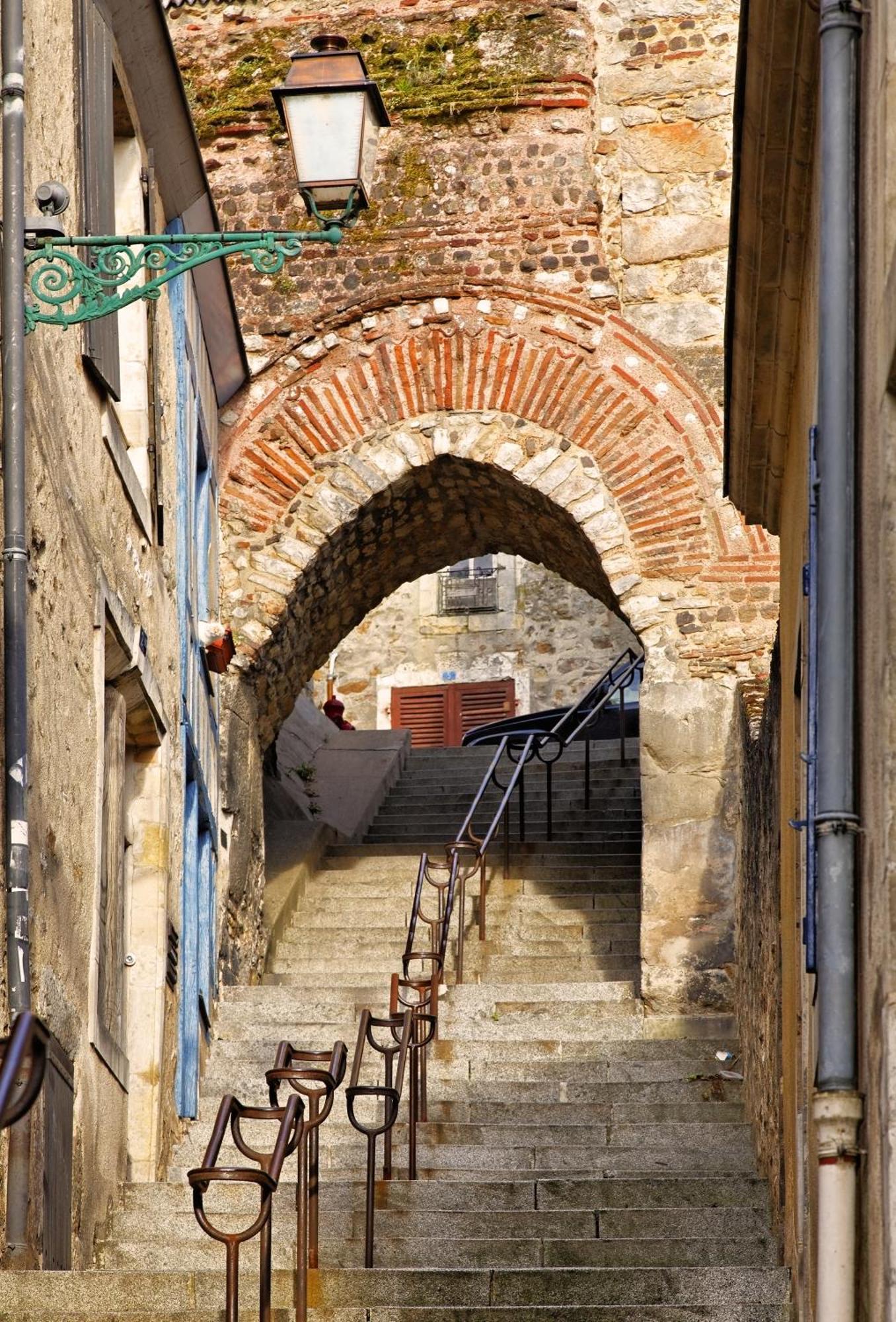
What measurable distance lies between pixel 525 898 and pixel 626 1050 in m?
2.48

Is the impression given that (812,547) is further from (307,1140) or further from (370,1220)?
(370,1220)

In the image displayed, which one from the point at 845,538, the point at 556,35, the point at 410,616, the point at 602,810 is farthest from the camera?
the point at 410,616

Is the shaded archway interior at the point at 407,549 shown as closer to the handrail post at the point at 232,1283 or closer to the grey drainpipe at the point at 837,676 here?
the handrail post at the point at 232,1283

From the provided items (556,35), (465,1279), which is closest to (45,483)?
(465,1279)

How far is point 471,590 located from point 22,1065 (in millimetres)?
18864

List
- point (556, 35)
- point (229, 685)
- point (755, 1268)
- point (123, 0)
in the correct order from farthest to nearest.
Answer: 1. point (556, 35)
2. point (229, 685)
3. point (123, 0)
4. point (755, 1268)

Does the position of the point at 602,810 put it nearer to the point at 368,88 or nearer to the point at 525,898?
the point at 525,898

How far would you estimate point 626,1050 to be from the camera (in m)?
10.5

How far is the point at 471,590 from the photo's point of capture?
22.8 meters

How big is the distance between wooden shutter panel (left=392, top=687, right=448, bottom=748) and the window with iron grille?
2.77 feet

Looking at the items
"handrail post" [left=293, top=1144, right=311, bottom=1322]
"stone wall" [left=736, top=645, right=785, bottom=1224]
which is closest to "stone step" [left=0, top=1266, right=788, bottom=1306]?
"handrail post" [left=293, top=1144, right=311, bottom=1322]

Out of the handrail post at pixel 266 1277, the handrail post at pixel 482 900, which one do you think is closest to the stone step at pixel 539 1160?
the handrail post at pixel 266 1277

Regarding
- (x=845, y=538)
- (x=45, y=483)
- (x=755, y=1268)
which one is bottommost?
(x=755, y=1268)

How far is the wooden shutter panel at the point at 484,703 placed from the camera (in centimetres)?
2228
